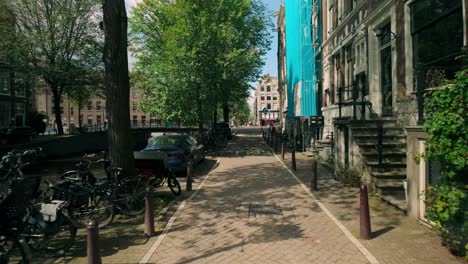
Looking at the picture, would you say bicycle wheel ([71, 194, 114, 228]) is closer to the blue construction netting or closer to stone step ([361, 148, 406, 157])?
stone step ([361, 148, 406, 157])

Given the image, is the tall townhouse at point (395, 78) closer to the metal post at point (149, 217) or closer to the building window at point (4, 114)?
the metal post at point (149, 217)

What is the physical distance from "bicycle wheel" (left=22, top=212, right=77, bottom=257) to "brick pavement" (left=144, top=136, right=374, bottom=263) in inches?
55.5

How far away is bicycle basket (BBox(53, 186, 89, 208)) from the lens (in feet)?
21.6

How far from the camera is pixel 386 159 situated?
9438 mm

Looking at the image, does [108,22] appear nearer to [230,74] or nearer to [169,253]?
[169,253]

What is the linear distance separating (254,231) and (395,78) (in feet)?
25.2

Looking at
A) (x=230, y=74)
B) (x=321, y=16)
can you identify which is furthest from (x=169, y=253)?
→ (x=321, y=16)

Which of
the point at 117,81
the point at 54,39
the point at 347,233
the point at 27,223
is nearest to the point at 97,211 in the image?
the point at 27,223

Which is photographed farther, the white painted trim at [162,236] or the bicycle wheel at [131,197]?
the bicycle wheel at [131,197]

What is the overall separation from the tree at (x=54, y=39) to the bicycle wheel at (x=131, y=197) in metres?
25.2

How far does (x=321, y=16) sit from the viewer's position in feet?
74.8

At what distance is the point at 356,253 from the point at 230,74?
18.1 m

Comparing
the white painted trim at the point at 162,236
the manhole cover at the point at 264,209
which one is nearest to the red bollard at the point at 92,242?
the white painted trim at the point at 162,236

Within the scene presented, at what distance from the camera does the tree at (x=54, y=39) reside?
95.2 feet
